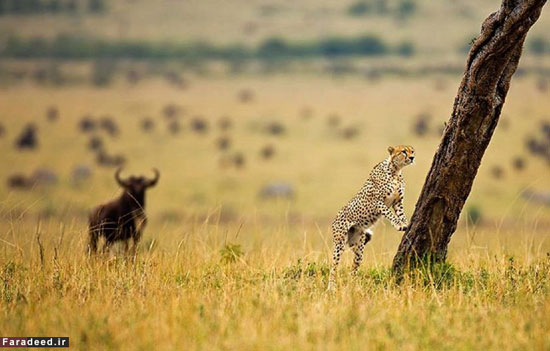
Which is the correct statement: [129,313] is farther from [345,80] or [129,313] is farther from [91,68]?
[91,68]

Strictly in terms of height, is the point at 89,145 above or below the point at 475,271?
above

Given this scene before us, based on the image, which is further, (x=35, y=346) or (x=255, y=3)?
(x=255, y=3)

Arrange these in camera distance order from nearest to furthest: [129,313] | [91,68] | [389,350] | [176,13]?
[389,350], [129,313], [91,68], [176,13]

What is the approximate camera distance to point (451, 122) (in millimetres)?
7344

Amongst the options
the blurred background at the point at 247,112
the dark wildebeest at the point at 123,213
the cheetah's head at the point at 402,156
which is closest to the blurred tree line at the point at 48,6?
the blurred background at the point at 247,112

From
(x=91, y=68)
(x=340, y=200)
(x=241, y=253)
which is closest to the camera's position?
(x=241, y=253)

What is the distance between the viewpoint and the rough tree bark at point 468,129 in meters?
7.04

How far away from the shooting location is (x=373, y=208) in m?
7.57

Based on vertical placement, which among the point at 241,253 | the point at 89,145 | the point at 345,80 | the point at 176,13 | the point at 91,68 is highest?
the point at 176,13

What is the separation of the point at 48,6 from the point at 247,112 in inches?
1606

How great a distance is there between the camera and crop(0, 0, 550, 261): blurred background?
24.0m

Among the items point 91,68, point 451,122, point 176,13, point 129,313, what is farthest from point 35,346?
point 176,13

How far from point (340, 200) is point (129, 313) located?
20.1 m

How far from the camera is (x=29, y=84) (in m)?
49.5
